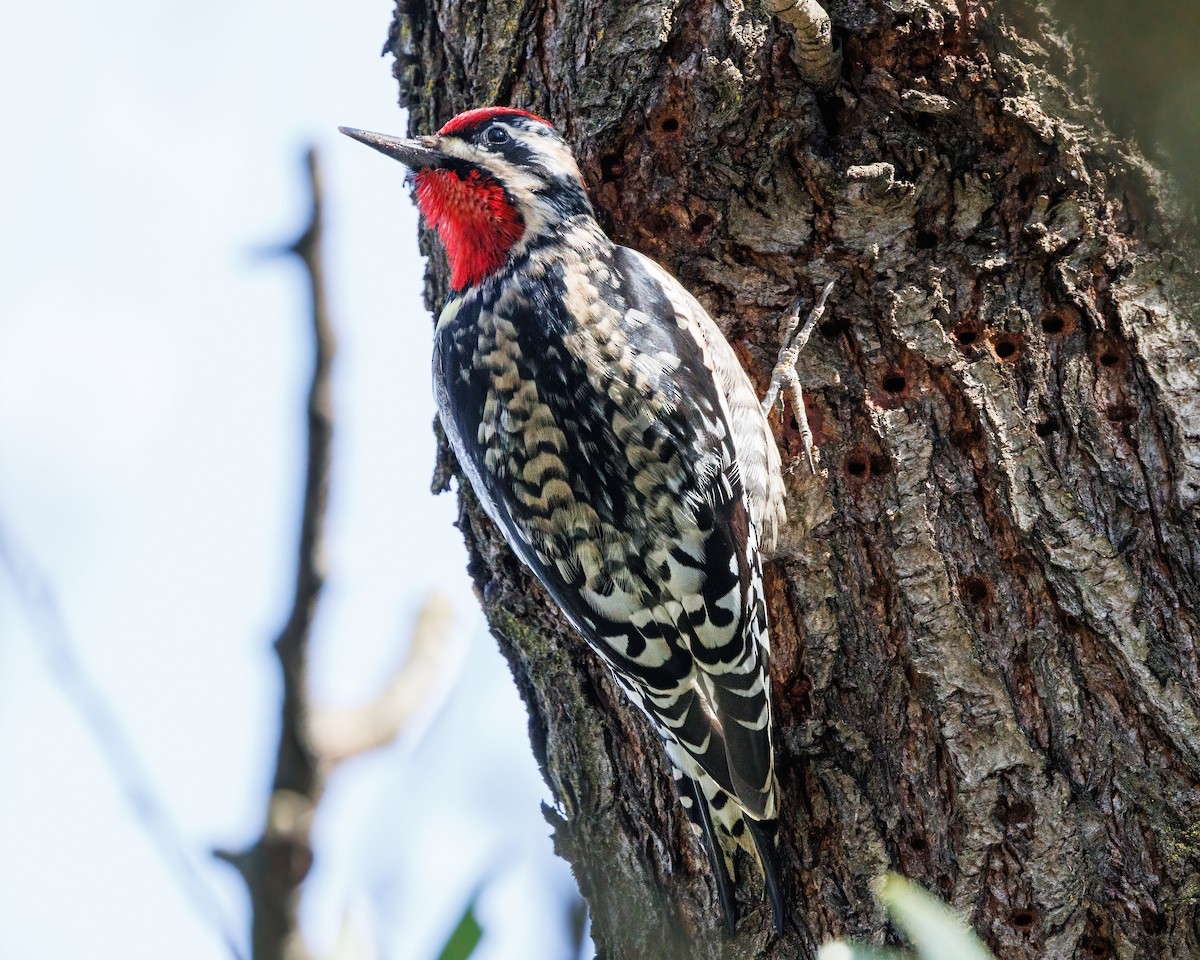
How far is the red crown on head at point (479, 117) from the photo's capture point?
126 inches

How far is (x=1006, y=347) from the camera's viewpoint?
107 inches

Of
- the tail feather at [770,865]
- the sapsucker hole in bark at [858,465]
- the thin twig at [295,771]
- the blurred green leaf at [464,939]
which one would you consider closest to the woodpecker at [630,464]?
the tail feather at [770,865]

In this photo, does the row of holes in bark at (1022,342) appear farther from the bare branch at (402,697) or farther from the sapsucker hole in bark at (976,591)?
the bare branch at (402,697)

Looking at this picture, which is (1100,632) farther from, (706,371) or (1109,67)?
(1109,67)

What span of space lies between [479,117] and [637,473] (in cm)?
106

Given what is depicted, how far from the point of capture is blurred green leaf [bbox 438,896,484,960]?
68.6 inches

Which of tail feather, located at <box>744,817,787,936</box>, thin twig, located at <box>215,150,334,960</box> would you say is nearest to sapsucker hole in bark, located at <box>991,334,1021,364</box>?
tail feather, located at <box>744,817,787,936</box>

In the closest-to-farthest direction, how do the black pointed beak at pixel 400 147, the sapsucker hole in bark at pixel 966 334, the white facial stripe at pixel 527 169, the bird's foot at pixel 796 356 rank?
the sapsucker hole in bark at pixel 966 334 → the bird's foot at pixel 796 356 → the white facial stripe at pixel 527 169 → the black pointed beak at pixel 400 147

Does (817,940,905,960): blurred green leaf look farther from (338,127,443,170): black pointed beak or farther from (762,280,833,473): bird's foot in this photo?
(338,127,443,170): black pointed beak

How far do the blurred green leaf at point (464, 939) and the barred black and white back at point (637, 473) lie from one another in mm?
1049

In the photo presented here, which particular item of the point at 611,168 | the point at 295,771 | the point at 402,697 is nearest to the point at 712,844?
the point at 402,697

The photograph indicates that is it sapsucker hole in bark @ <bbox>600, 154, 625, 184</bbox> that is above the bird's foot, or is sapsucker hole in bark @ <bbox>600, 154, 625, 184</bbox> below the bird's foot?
above

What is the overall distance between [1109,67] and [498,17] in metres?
2.47

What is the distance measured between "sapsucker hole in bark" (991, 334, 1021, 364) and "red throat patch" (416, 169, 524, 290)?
4.87 feet
